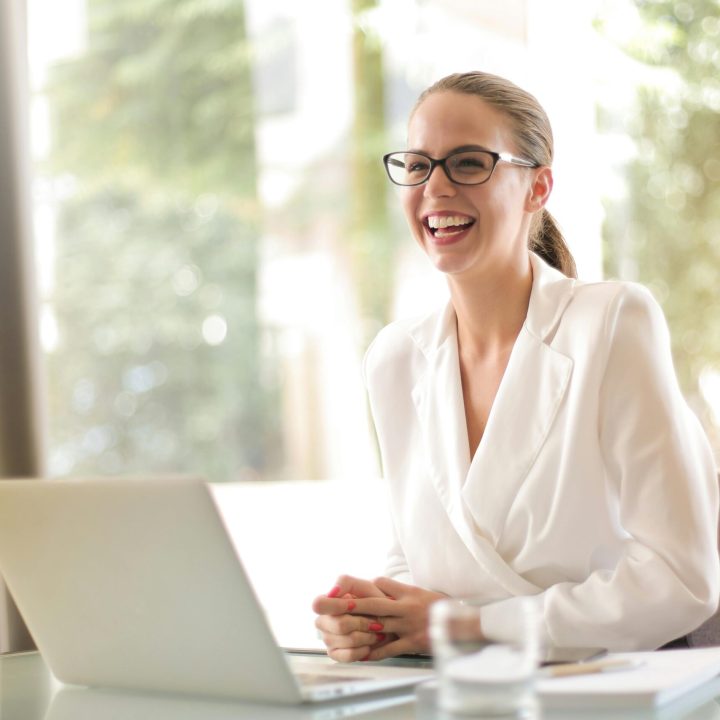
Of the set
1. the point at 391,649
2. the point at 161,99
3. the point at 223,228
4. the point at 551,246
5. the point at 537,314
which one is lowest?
the point at 391,649

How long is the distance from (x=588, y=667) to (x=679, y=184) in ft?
13.1

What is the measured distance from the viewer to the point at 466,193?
179cm

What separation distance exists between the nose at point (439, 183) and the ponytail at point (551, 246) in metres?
0.27

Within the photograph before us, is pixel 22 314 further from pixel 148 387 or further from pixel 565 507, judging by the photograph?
pixel 148 387

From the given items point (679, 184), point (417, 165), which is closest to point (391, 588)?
point (417, 165)

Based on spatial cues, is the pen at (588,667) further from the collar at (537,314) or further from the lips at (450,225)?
the lips at (450,225)

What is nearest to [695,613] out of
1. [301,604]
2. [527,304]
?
[527,304]

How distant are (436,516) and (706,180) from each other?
3.41 metres

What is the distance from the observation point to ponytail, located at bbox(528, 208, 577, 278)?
6.57 ft

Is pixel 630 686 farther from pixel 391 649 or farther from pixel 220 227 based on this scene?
pixel 220 227

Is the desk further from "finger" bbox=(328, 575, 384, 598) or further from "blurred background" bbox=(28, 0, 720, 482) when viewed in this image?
"blurred background" bbox=(28, 0, 720, 482)

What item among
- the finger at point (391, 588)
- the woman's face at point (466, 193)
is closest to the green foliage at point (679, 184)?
the woman's face at point (466, 193)

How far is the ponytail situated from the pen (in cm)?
99

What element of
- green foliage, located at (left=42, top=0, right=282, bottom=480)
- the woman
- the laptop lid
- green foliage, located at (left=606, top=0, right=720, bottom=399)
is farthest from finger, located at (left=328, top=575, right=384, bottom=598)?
green foliage, located at (left=42, top=0, right=282, bottom=480)
